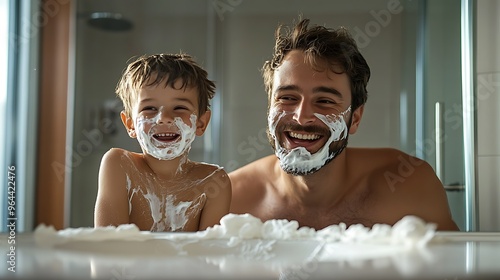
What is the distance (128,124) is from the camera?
0.90 meters

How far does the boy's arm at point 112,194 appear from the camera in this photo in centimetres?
87

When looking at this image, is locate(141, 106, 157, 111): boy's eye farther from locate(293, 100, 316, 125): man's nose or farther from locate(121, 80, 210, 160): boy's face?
locate(293, 100, 316, 125): man's nose

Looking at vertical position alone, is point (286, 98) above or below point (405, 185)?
above

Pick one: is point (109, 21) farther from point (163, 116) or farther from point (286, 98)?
point (286, 98)

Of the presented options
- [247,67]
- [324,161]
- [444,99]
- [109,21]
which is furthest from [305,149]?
[109,21]

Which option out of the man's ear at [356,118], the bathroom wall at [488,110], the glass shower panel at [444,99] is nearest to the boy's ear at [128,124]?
the man's ear at [356,118]

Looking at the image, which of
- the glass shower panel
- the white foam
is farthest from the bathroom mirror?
the white foam

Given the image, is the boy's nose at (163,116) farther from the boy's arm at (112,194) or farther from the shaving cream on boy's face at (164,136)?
the boy's arm at (112,194)

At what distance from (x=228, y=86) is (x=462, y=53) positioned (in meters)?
0.44

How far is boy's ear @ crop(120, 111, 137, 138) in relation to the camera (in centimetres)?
89

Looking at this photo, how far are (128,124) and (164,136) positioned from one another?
0.25 feet

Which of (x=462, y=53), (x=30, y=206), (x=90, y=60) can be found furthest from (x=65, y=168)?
(x=462, y=53)

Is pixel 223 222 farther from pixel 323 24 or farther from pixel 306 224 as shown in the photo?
pixel 323 24

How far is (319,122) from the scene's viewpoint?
88cm
